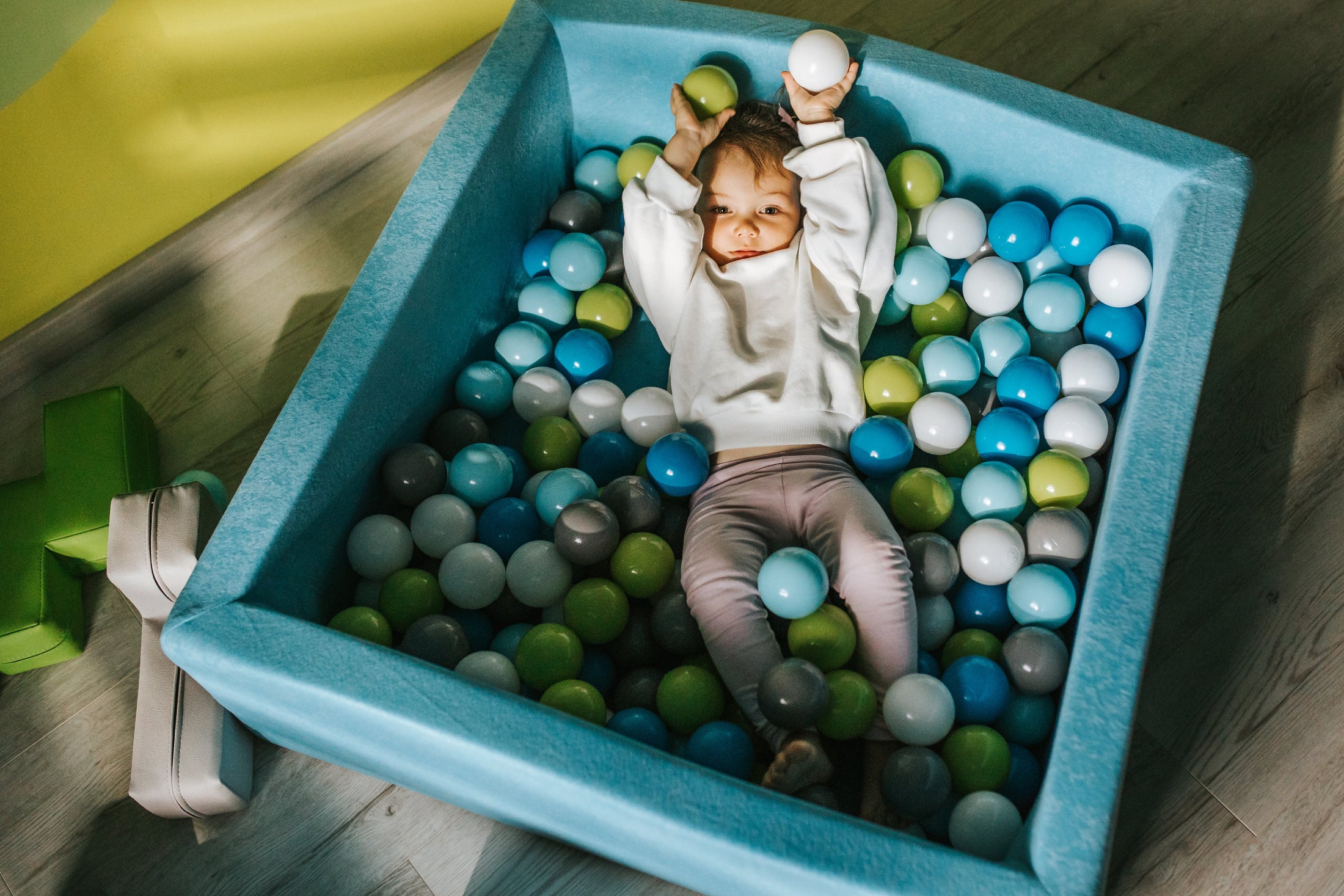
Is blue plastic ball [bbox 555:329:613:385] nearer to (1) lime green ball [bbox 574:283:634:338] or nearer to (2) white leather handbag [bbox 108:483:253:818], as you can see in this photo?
(1) lime green ball [bbox 574:283:634:338]

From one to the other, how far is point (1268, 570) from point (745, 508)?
0.74 m

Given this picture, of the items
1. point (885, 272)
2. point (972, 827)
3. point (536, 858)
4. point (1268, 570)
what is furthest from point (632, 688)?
point (1268, 570)

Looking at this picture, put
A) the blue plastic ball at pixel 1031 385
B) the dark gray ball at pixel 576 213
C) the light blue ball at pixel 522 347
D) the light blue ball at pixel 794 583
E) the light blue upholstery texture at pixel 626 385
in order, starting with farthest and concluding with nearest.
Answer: the dark gray ball at pixel 576 213 < the light blue ball at pixel 522 347 < the blue plastic ball at pixel 1031 385 < the light blue ball at pixel 794 583 < the light blue upholstery texture at pixel 626 385

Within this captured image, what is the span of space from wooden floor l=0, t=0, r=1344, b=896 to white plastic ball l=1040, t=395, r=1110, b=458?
0.72 ft

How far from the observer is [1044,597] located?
4.13 ft

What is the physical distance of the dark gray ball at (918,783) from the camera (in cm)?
113

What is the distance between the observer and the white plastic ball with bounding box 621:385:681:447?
144cm

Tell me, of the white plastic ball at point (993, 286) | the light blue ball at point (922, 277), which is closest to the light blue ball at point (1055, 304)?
the white plastic ball at point (993, 286)

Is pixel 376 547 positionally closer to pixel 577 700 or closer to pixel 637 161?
pixel 577 700

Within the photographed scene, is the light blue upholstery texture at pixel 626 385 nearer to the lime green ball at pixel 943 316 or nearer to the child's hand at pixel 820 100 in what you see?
the child's hand at pixel 820 100

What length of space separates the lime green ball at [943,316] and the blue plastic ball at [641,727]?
0.72m

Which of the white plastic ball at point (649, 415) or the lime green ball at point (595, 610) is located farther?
the white plastic ball at point (649, 415)

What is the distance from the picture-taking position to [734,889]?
1067 millimetres

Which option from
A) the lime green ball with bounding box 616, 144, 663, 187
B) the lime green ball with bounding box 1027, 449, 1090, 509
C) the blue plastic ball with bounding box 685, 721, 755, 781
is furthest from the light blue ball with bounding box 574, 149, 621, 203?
the blue plastic ball with bounding box 685, 721, 755, 781
